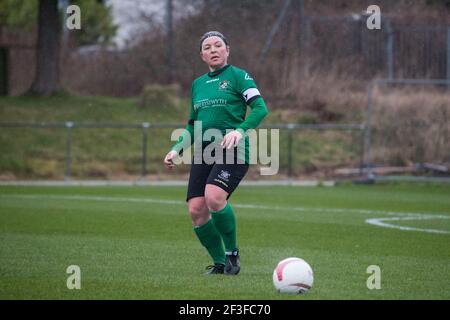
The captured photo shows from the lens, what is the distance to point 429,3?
32.8 meters

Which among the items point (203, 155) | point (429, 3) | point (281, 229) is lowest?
point (281, 229)

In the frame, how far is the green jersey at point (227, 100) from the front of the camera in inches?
334

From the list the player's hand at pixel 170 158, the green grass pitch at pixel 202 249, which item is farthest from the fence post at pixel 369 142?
the player's hand at pixel 170 158

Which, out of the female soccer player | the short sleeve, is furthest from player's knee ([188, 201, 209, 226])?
the short sleeve

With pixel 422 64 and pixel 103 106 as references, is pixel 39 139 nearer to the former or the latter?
pixel 103 106

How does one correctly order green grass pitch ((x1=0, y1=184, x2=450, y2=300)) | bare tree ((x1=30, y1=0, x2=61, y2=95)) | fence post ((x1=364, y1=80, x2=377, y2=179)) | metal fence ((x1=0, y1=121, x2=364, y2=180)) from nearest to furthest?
green grass pitch ((x1=0, y1=184, x2=450, y2=300)) → fence post ((x1=364, y1=80, x2=377, y2=179)) → metal fence ((x1=0, y1=121, x2=364, y2=180)) → bare tree ((x1=30, y1=0, x2=61, y2=95))

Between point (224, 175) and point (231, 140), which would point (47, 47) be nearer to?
point (224, 175)

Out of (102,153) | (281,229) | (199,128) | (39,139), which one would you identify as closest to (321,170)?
(102,153)

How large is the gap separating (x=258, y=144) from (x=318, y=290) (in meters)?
15.9

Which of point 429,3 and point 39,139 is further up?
point 429,3

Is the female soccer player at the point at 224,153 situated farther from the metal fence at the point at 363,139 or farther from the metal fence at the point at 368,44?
the metal fence at the point at 368,44

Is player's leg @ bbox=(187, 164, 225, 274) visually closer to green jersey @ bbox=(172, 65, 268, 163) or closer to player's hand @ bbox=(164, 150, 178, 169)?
player's hand @ bbox=(164, 150, 178, 169)

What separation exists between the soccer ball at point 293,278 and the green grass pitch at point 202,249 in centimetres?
9

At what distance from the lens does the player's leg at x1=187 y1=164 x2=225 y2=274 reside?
8.52 m
